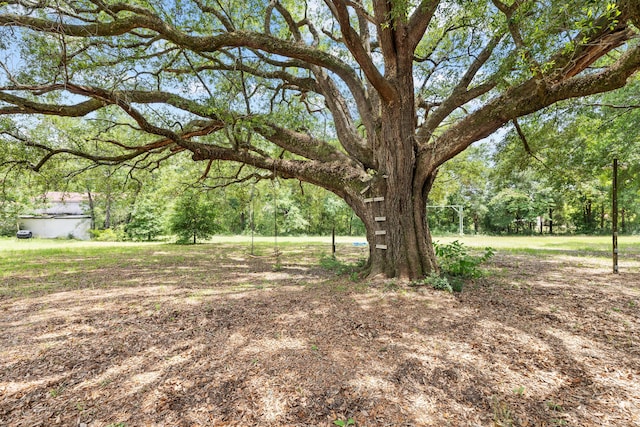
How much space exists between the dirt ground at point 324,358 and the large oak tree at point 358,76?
2.14 m

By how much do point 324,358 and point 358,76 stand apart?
19.4ft

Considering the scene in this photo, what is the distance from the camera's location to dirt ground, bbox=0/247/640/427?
6.78 ft

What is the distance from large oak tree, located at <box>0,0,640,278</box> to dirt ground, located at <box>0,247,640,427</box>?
84.4 inches

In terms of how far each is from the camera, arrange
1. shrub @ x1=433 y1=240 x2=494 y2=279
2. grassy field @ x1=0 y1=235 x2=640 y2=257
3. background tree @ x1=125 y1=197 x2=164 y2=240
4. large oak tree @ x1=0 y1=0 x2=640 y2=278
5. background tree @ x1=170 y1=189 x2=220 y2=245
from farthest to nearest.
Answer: background tree @ x1=125 y1=197 x2=164 y2=240
background tree @ x1=170 y1=189 x2=220 y2=245
grassy field @ x1=0 y1=235 x2=640 y2=257
shrub @ x1=433 y1=240 x2=494 y2=279
large oak tree @ x1=0 y1=0 x2=640 y2=278

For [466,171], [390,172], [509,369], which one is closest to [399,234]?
[390,172]

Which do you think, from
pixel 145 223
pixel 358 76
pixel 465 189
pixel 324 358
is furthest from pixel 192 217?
pixel 465 189

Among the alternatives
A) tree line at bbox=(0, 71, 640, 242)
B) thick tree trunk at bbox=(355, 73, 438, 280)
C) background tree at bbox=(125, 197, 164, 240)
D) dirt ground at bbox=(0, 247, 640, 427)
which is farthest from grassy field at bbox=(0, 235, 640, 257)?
dirt ground at bbox=(0, 247, 640, 427)

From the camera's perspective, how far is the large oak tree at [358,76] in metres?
4.02

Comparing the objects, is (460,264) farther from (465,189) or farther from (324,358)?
(465,189)

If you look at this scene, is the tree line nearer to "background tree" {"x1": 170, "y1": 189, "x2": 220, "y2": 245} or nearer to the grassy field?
"background tree" {"x1": 170, "y1": 189, "x2": 220, "y2": 245}

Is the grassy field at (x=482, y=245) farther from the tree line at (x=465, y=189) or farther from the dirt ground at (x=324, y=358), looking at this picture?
the dirt ground at (x=324, y=358)

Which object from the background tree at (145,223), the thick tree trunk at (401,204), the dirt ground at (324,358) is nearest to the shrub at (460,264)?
the thick tree trunk at (401,204)

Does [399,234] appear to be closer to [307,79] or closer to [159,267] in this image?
[307,79]

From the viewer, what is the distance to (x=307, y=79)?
7.57 meters
